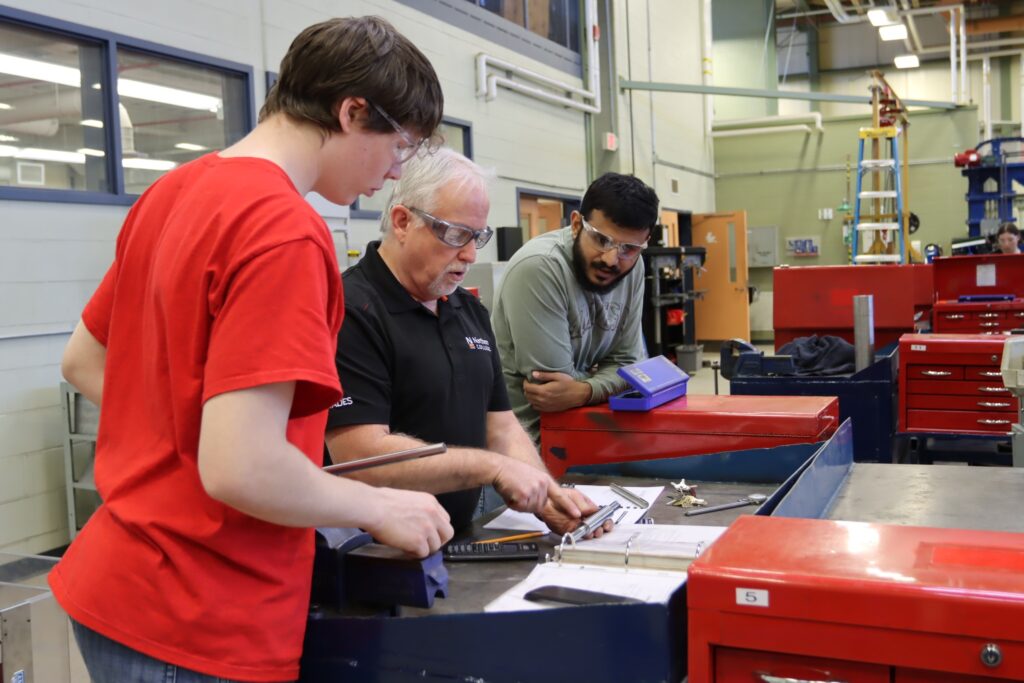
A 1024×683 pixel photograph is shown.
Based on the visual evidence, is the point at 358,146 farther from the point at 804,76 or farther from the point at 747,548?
the point at 804,76

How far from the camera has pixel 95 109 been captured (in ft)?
12.8

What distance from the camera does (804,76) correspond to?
13430 millimetres

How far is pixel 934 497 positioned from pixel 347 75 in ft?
3.55

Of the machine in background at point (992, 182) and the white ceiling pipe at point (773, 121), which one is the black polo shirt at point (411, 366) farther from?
the white ceiling pipe at point (773, 121)

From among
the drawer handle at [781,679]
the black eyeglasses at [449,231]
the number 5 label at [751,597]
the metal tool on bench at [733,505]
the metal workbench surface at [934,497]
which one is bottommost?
the drawer handle at [781,679]

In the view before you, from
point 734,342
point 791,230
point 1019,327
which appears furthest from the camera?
point 791,230

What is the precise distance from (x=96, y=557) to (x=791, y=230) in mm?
11835

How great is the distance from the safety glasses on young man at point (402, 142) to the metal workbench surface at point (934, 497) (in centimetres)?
84

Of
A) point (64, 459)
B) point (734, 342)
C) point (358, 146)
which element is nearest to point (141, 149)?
point (64, 459)

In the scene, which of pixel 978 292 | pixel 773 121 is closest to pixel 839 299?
pixel 978 292

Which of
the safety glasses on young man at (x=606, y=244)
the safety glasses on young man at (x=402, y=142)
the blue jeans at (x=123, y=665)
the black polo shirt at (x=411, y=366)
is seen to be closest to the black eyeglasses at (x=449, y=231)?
the black polo shirt at (x=411, y=366)

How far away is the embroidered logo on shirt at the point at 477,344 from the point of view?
1.56 metres

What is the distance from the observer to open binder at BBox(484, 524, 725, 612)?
1.03 meters

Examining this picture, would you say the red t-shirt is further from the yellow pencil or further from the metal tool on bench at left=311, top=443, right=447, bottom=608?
the yellow pencil
